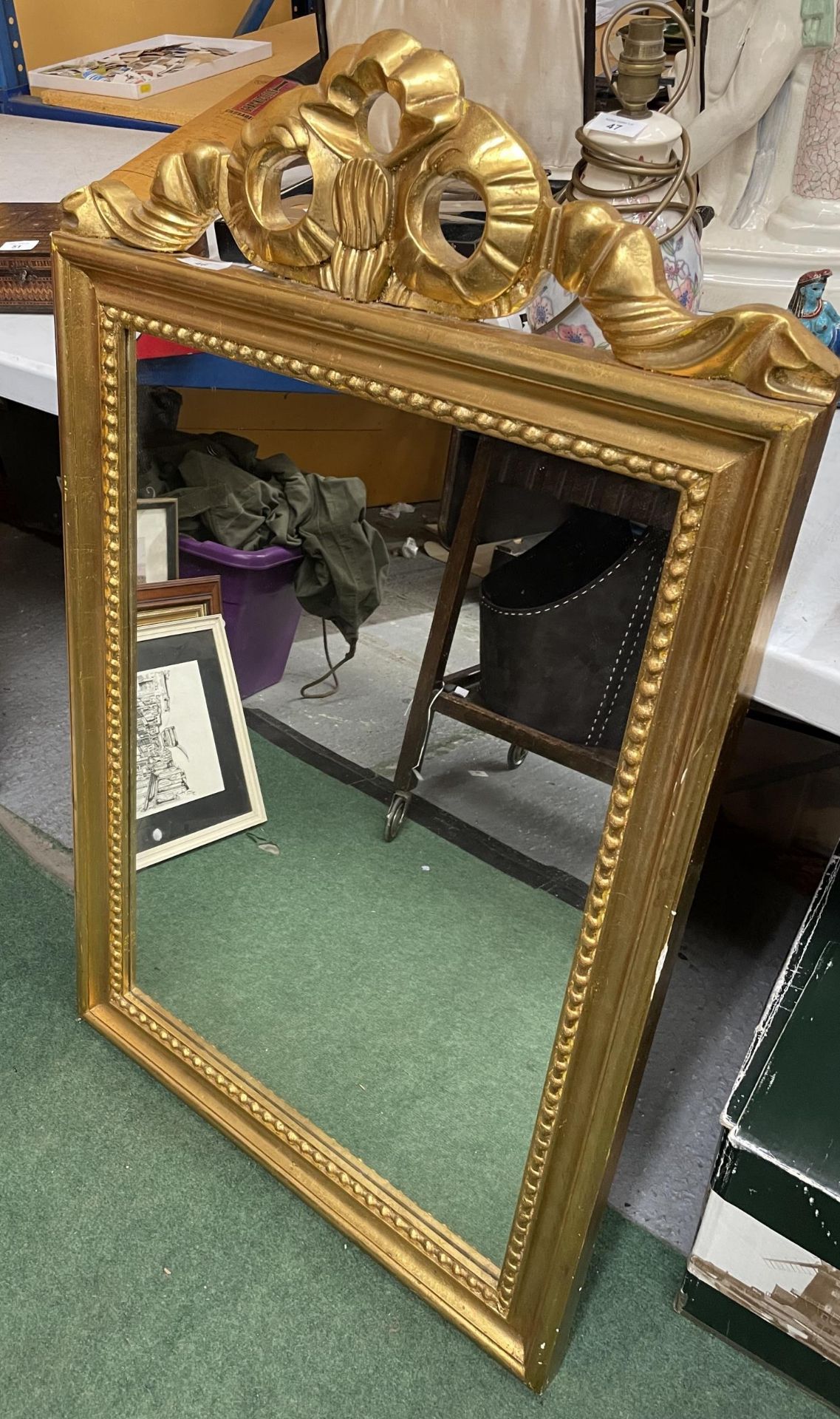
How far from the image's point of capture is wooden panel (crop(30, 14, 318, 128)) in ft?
5.88

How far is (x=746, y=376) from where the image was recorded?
0.57 meters

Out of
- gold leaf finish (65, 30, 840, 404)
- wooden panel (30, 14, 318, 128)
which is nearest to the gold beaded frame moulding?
gold leaf finish (65, 30, 840, 404)

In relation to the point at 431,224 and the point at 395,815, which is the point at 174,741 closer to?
the point at 395,815

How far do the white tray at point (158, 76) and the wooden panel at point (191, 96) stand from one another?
0.01m

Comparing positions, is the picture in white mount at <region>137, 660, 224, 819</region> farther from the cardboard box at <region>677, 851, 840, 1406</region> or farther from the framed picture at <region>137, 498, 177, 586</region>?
the cardboard box at <region>677, 851, 840, 1406</region>

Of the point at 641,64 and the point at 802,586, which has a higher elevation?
the point at 641,64

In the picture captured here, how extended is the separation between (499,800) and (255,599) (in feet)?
0.99

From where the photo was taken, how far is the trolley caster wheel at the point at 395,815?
0.90 metres

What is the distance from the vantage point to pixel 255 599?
0.95m

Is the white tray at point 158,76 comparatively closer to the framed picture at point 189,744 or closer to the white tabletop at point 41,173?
the white tabletop at point 41,173

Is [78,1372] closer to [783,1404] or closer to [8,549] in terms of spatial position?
[783,1404]

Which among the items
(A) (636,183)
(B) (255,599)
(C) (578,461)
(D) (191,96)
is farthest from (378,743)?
(D) (191,96)

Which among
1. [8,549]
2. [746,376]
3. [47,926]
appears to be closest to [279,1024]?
[47,926]

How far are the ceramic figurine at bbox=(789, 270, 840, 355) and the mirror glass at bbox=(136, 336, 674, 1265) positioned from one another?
280 mm
